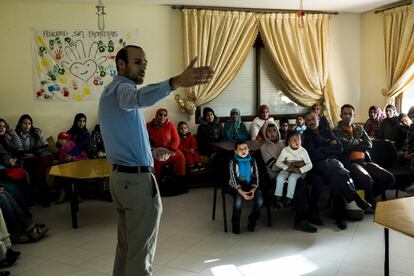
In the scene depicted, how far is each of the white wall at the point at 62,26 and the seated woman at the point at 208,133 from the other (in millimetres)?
355

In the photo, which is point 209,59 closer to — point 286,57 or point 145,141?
point 286,57

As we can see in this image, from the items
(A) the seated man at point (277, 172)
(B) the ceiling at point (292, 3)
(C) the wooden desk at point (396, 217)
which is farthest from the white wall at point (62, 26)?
(C) the wooden desk at point (396, 217)

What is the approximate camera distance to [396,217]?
6.15ft

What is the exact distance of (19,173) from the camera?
3984 millimetres

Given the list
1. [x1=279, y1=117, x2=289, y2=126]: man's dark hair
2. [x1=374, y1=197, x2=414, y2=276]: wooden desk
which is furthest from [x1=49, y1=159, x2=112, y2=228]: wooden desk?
[x1=279, y1=117, x2=289, y2=126]: man's dark hair

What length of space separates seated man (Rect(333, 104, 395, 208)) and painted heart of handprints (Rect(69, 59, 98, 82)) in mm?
3269

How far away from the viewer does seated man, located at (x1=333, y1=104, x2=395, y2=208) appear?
12.2ft

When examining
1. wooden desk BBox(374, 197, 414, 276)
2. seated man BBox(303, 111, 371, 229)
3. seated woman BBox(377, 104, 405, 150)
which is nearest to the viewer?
wooden desk BBox(374, 197, 414, 276)

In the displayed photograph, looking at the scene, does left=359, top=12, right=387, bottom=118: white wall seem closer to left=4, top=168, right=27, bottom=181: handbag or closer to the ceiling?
the ceiling

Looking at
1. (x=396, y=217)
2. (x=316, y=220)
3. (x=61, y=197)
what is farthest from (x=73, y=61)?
(x=396, y=217)

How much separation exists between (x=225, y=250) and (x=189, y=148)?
237 cm

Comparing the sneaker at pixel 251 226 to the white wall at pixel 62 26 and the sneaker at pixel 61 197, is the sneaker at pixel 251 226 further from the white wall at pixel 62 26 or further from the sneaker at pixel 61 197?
the white wall at pixel 62 26

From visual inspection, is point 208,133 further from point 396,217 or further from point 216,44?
point 396,217

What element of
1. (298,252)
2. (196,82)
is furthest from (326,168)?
(196,82)
